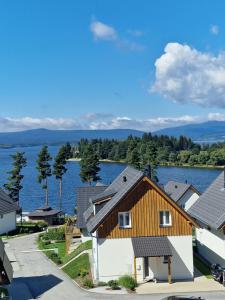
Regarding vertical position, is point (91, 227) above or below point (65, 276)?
above

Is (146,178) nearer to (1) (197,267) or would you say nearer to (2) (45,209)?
(1) (197,267)

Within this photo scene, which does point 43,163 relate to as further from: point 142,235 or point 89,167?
point 142,235

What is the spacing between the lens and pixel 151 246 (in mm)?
34188

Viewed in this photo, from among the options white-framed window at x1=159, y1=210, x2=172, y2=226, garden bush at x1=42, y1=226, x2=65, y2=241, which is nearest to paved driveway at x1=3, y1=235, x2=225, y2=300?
white-framed window at x1=159, y1=210, x2=172, y2=226

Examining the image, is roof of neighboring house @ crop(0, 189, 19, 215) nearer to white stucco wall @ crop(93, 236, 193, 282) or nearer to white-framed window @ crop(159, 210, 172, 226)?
white stucco wall @ crop(93, 236, 193, 282)

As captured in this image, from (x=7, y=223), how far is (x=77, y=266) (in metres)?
29.3

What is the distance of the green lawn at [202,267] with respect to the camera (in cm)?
3638

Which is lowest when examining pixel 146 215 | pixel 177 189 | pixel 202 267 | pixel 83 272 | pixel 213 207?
pixel 202 267

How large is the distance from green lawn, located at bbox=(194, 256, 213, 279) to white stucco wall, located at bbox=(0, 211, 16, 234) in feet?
103

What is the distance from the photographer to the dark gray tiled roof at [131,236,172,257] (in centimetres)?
3346

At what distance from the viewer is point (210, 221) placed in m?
37.3

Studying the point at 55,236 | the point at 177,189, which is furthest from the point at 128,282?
the point at 177,189

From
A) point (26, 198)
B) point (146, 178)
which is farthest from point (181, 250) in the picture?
point (26, 198)

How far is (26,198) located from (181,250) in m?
85.2
